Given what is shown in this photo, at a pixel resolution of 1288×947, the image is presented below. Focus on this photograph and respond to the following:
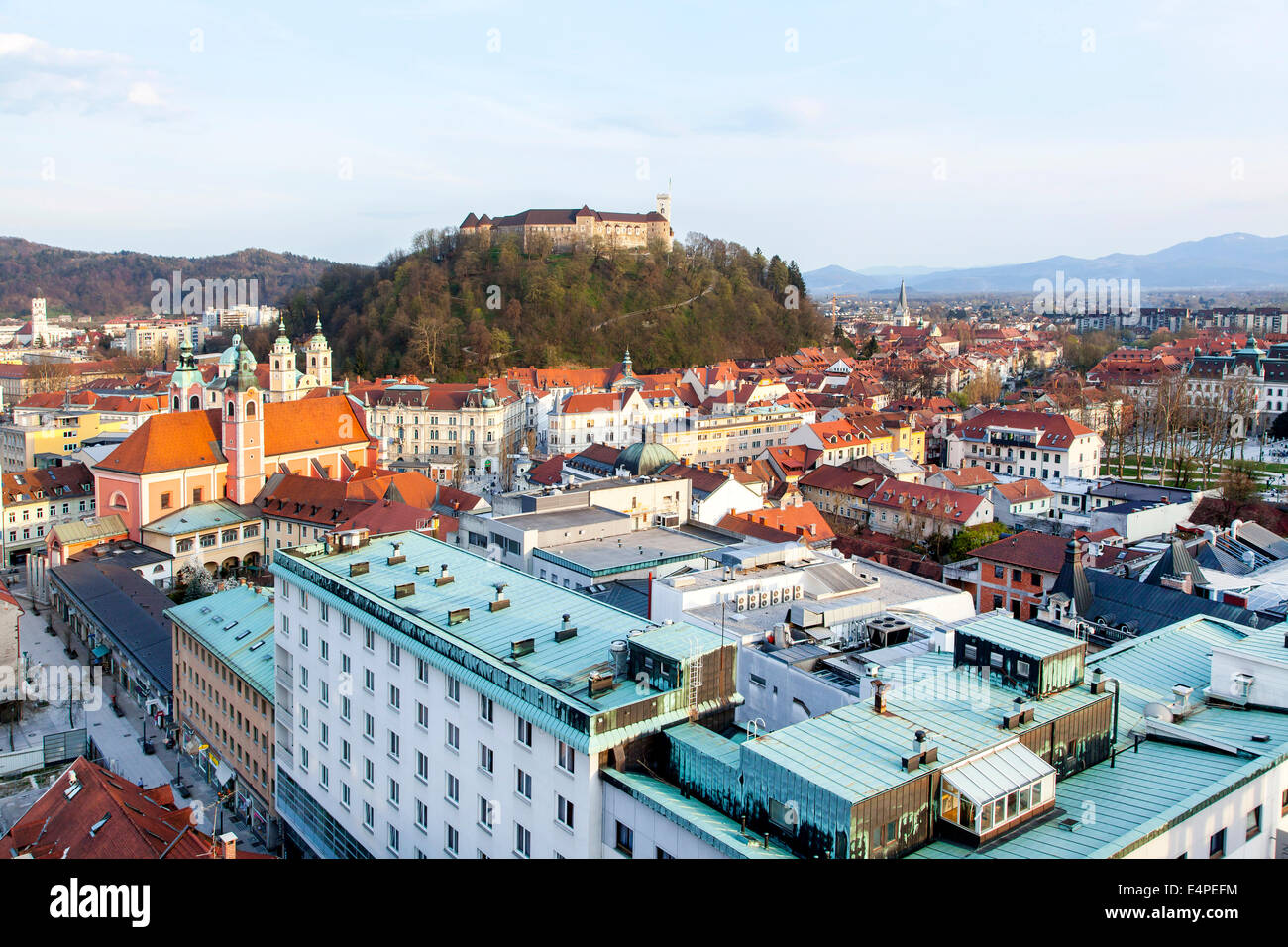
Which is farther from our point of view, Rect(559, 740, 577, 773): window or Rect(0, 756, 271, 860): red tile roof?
Rect(0, 756, 271, 860): red tile roof

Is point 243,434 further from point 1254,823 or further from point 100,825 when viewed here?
point 1254,823

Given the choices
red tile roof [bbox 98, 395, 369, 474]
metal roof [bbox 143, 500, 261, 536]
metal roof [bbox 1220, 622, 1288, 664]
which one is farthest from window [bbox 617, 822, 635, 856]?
red tile roof [bbox 98, 395, 369, 474]

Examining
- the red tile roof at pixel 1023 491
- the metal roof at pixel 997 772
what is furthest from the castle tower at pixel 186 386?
the metal roof at pixel 997 772

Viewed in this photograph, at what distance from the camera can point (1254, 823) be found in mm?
10703

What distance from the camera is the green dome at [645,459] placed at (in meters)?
38.1

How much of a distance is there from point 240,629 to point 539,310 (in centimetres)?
5576

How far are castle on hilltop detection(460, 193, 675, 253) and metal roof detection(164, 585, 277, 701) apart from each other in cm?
6162

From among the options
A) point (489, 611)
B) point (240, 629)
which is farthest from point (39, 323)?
point (489, 611)

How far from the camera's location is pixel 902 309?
172625 millimetres

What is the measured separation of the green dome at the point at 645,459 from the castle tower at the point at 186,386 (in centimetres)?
2135

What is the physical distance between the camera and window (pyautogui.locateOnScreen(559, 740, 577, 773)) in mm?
11117

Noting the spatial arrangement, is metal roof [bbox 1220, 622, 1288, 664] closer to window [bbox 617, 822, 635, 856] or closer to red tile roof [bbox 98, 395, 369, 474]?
window [bbox 617, 822, 635, 856]

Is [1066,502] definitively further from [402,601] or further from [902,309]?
[902,309]

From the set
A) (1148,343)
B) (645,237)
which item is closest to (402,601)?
(645,237)
